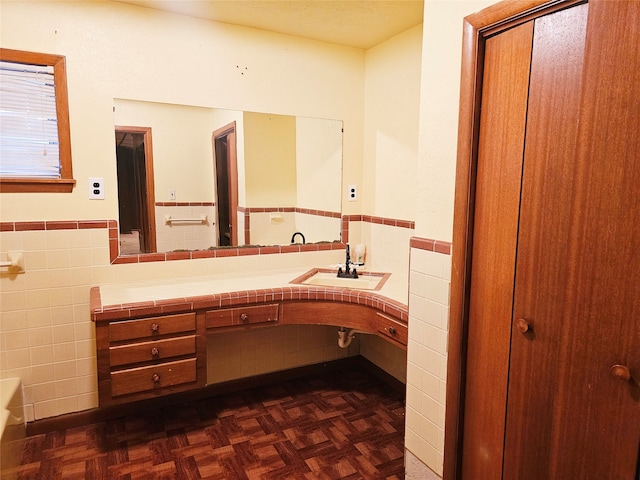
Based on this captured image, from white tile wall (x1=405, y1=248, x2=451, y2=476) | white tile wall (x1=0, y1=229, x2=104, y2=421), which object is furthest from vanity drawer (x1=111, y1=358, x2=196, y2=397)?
white tile wall (x1=405, y1=248, x2=451, y2=476)

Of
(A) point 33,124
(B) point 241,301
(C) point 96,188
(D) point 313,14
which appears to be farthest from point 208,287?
(D) point 313,14

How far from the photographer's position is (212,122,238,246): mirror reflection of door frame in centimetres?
271

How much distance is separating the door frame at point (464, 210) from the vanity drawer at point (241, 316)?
3.50ft

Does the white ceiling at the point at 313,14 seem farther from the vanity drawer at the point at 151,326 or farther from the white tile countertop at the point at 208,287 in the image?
the vanity drawer at the point at 151,326

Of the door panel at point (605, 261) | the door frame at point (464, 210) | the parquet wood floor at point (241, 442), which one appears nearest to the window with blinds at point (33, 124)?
the parquet wood floor at point (241, 442)

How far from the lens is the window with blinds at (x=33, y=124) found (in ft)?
6.98

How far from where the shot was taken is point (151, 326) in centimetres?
206

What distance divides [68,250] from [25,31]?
3.76ft

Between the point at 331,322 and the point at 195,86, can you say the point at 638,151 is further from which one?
the point at 195,86

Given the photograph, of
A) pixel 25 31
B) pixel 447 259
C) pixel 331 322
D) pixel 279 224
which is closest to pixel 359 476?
pixel 331 322

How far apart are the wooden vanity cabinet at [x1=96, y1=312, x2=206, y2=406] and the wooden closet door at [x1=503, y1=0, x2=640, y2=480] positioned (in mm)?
1520

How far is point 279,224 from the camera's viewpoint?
296cm

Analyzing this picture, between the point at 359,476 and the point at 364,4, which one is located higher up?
the point at 364,4

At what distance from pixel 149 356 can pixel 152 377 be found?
0.11 metres
